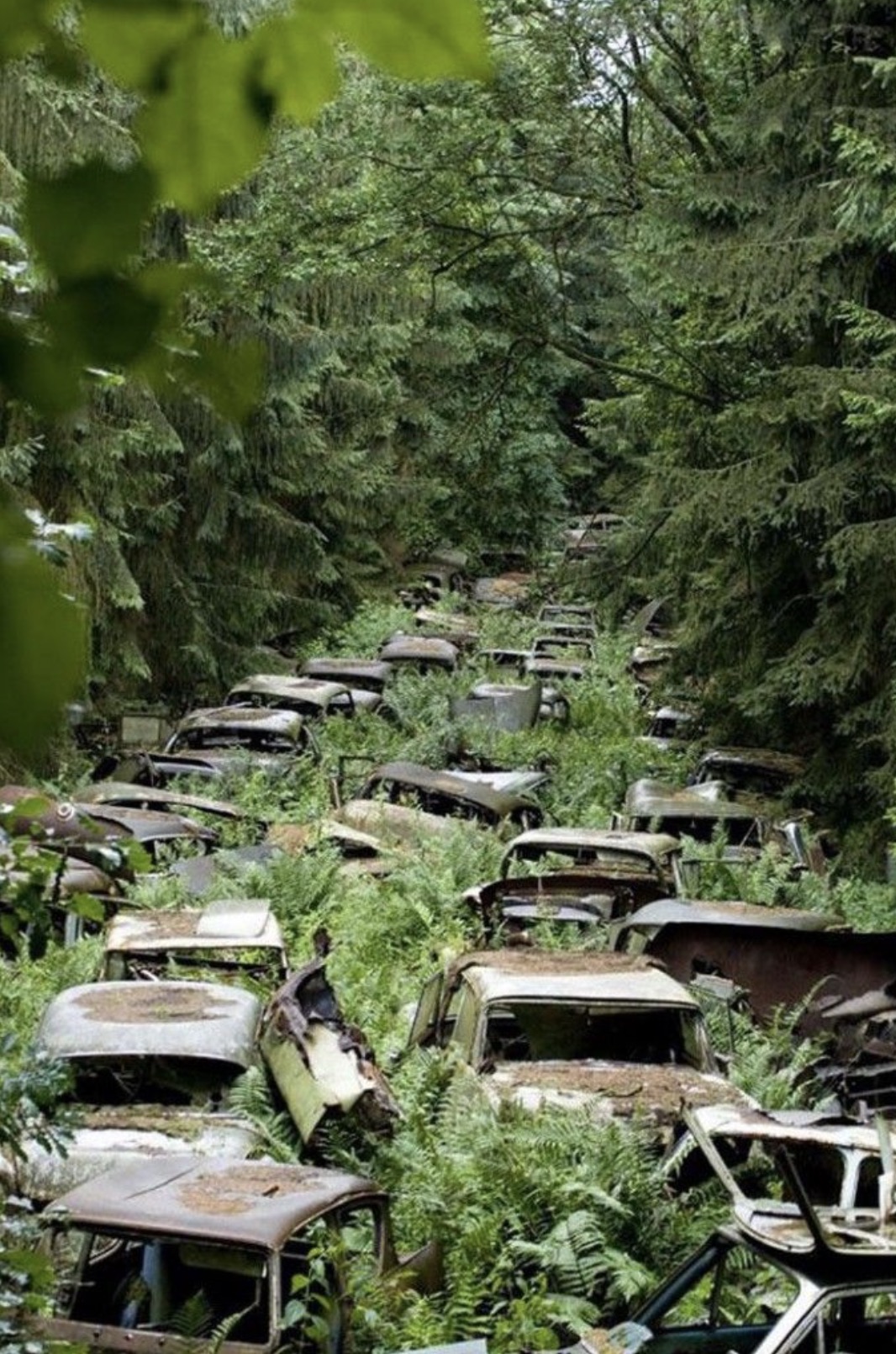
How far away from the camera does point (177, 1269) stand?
6.49 metres

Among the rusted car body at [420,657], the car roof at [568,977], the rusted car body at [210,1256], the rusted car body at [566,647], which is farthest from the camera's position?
the rusted car body at [566,647]

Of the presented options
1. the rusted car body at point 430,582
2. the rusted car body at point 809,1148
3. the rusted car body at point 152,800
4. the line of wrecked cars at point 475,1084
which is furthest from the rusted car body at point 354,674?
the rusted car body at point 809,1148

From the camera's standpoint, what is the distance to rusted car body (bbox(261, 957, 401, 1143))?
27.3ft

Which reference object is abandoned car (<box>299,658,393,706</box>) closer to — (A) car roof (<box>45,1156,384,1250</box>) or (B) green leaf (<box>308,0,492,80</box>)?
(A) car roof (<box>45,1156,384,1250</box>)

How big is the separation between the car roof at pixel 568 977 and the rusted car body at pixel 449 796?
23.9 feet

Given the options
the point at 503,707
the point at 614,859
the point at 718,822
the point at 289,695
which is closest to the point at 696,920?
the point at 614,859

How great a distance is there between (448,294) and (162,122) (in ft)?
111

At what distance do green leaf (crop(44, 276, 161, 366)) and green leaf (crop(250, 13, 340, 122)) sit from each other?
100mm

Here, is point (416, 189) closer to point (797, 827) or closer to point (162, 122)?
point (797, 827)

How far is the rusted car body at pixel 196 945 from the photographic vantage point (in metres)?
10.4

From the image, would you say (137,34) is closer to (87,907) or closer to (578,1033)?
(87,907)

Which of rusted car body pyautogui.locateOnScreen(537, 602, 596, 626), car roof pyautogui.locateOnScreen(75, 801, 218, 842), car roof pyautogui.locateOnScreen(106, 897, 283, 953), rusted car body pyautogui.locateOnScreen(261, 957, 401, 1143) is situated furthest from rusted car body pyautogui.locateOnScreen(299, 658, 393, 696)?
rusted car body pyautogui.locateOnScreen(261, 957, 401, 1143)

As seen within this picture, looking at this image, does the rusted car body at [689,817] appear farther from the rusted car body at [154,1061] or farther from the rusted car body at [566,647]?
the rusted car body at [566,647]

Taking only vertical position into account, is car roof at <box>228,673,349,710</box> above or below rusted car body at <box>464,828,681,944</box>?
above
